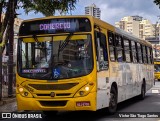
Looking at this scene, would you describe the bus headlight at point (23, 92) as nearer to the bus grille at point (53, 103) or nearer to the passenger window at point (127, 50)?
the bus grille at point (53, 103)

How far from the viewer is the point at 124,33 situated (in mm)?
15070

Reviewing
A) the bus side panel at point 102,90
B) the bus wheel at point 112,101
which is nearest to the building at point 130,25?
the bus wheel at point 112,101

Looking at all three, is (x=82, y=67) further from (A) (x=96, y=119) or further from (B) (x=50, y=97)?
(A) (x=96, y=119)

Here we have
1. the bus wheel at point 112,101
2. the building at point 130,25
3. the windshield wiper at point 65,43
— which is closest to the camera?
the windshield wiper at point 65,43

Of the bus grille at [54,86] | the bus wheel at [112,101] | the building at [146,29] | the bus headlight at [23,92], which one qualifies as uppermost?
the building at [146,29]

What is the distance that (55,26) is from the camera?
36.3ft

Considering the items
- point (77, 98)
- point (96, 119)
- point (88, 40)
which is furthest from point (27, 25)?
point (96, 119)

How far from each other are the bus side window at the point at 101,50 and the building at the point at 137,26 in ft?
333

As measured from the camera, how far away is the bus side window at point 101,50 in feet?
36.5

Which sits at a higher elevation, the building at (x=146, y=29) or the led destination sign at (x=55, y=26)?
the building at (x=146, y=29)

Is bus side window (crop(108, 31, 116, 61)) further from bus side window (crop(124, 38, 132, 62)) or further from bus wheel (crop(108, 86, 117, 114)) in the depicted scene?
bus side window (crop(124, 38, 132, 62))

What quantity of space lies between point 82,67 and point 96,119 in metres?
1.99

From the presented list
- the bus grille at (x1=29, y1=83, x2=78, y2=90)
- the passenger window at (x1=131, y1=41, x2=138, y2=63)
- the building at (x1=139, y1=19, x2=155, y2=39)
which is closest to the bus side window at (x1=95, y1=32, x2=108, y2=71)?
the bus grille at (x1=29, y1=83, x2=78, y2=90)

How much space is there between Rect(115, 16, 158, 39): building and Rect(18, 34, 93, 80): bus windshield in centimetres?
10253
